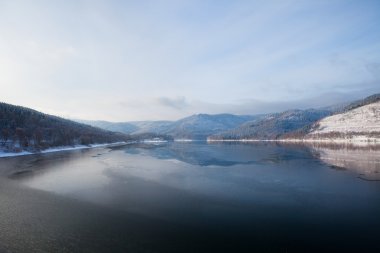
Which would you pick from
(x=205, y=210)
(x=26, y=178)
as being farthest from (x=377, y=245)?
(x=26, y=178)

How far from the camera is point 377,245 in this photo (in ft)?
58.8

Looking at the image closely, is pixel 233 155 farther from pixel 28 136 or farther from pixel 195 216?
pixel 28 136

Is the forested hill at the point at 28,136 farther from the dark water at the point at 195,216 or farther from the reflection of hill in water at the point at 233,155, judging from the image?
the dark water at the point at 195,216

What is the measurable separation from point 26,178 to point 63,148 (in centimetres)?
9456

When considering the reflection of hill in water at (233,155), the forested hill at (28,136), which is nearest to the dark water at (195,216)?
the reflection of hill in water at (233,155)

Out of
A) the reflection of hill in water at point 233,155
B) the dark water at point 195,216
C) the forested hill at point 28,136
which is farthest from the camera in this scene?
the forested hill at point 28,136

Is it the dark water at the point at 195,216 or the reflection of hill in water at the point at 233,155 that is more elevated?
the reflection of hill in water at the point at 233,155

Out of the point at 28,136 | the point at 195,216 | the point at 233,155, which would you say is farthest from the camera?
the point at 28,136

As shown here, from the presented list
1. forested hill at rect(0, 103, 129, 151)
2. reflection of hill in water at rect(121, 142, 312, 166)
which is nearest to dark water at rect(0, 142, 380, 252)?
reflection of hill in water at rect(121, 142, 312, 166)

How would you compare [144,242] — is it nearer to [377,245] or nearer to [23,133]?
[377,245]

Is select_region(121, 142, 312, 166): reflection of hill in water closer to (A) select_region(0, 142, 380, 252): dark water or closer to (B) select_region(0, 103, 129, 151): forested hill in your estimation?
(A) select_region(0, 142, 380, 252): dark water

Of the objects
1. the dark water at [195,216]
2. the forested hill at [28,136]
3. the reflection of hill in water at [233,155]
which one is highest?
the forested hill at [28,136]

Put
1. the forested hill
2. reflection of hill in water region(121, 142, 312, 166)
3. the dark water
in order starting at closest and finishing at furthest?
the dark water
reflection of hill in water region(121, 142, 312, 166)
the forested hill

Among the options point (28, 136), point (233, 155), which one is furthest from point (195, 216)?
point (28, 136)
